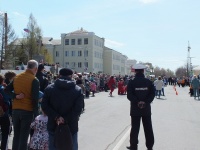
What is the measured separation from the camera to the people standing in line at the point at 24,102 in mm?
6348

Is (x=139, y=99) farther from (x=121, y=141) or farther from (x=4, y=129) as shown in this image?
(x=4, y=129)

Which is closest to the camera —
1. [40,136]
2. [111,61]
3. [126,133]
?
[40,136]

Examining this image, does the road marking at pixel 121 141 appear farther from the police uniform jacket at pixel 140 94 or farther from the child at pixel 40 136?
the child at pixel 40 136

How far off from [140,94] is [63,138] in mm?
2769

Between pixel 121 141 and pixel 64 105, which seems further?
pixel 121 141

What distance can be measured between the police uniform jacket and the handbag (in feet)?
8.50

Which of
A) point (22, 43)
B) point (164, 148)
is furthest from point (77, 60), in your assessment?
point (164, 148)

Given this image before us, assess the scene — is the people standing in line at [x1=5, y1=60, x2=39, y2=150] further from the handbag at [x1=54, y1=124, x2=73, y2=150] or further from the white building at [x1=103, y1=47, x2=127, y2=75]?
the white building at [x1=103, y1=47, x2=127, y2=75]

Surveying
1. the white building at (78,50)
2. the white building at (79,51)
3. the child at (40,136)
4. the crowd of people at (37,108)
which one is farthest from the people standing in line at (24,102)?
the white building at (79,51)

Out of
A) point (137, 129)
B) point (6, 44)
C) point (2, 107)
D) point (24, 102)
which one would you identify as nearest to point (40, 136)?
point (24, 102)

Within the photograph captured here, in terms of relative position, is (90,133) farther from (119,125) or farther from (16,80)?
(16,80)

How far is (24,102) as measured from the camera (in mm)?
6379

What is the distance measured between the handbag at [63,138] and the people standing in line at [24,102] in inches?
62.9

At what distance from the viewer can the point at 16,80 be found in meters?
6.47
